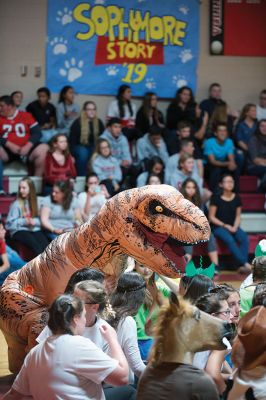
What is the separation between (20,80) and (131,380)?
7830 millimetres

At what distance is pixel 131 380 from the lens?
4578 millimetres

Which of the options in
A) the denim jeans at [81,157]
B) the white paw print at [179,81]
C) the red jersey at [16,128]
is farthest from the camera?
Result: the white paw print at [179,81]

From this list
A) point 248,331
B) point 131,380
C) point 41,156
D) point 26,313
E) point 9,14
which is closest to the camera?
point 248,331

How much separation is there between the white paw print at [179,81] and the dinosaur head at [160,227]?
7.89 metres

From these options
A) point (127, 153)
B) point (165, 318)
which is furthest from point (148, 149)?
point (165, 318)

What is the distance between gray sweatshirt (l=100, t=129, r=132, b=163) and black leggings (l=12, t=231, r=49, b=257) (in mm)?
1981

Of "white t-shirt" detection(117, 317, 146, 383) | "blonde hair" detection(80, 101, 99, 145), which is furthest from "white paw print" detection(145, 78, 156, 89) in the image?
"white t-shirt" detection(117, 317, 146, 383)

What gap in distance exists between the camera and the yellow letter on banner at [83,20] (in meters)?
12.0

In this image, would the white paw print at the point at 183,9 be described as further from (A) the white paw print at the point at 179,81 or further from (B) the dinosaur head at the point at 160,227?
(B) the dinosaur head at the point at 160,227

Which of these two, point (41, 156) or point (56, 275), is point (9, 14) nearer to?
point (41, 156)

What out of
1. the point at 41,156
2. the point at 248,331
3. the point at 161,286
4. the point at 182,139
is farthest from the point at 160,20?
the point at 248,331

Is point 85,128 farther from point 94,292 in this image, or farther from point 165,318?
point 165,318

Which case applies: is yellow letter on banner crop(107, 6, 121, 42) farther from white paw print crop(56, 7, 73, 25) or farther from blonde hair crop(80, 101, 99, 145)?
blonde hair crop(80, 101, 99, 145)

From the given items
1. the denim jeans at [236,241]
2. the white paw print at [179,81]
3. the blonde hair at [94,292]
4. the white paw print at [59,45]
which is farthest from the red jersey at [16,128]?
the blonde hair at [94,292]
